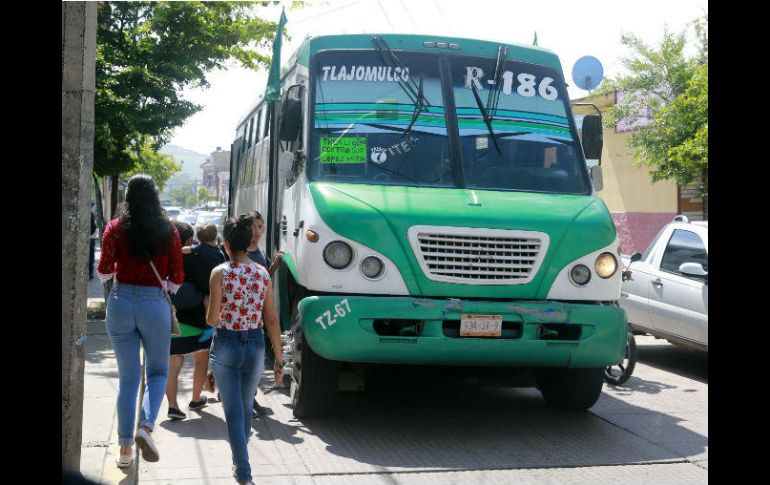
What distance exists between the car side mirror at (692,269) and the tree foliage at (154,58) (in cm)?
706

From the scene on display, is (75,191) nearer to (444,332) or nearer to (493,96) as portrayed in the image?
(444,332)

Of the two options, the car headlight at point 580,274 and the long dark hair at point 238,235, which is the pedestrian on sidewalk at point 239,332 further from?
the car headlight at point 580,274

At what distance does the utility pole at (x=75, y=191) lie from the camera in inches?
194

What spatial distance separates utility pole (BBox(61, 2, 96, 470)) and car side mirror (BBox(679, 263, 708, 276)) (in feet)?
21.4

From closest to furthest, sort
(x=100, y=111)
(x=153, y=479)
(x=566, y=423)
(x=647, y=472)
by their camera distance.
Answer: (x=153, y=479), (x=647, y=472), (x=566, y=423), (x=100, y=111)

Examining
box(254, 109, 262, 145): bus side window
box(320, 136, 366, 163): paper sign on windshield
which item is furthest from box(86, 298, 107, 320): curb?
box(320, 136, 366, 163): paper sign on windshield

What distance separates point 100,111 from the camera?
12.8 metres

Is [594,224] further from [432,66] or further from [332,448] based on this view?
[332,448]

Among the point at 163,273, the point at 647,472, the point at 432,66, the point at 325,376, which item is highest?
the point at 432,66

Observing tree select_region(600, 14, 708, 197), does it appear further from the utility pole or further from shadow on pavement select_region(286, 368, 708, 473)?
the utility pole

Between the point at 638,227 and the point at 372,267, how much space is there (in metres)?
24.5

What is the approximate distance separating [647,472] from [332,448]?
213cm

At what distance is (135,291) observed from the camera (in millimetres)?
5773
